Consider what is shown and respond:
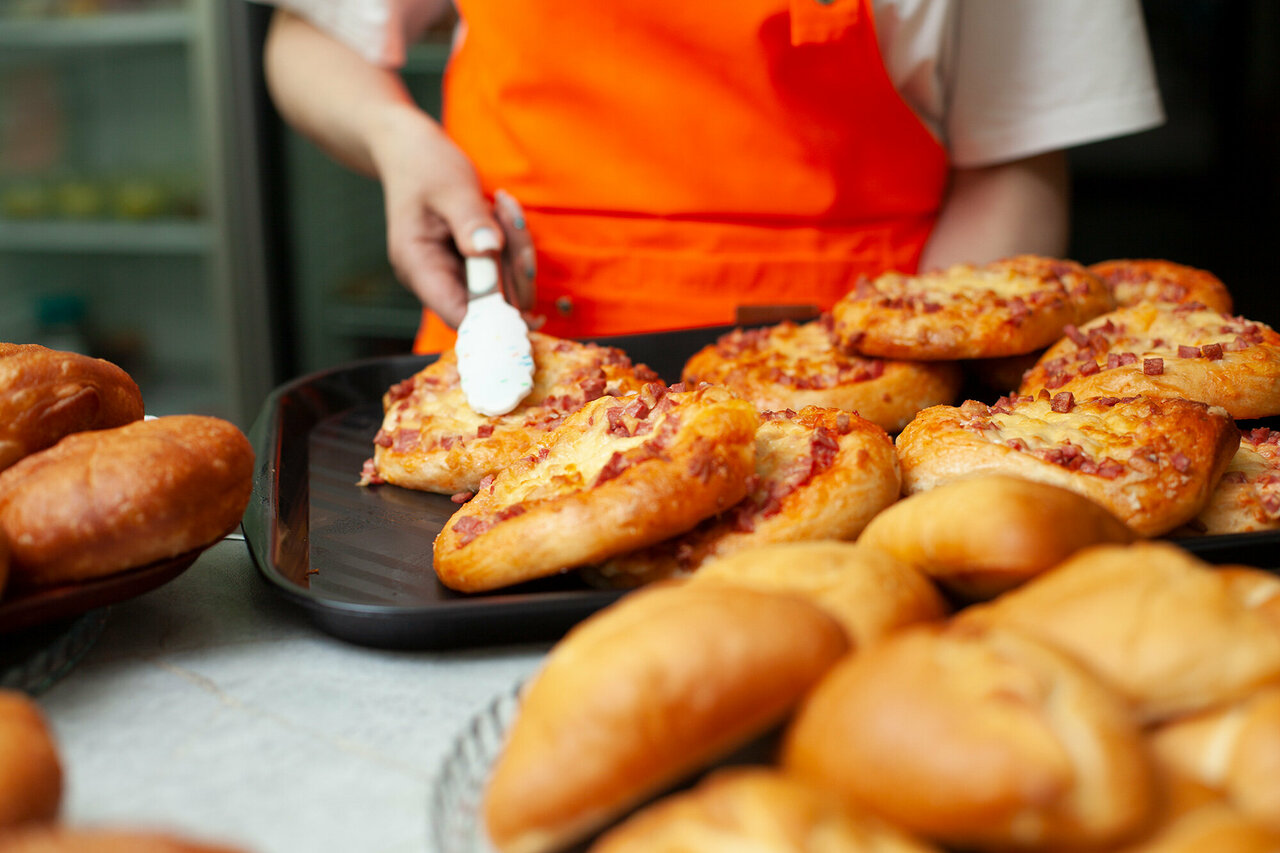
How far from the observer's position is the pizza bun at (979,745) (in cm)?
70

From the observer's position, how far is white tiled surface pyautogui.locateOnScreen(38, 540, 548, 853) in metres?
0.93

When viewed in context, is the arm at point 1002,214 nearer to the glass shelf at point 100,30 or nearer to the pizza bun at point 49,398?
the pizza bun at point 49,398

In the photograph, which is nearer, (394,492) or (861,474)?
(861,474)

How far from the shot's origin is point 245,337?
5.15m

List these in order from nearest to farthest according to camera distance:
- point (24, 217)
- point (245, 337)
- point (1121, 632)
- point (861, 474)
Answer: point (1121, 632)
point (861, 474)
point (245, 337)
point (24, 217)

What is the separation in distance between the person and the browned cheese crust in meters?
0.52

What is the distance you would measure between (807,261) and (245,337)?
334 cm

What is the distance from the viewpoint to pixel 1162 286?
2449mm

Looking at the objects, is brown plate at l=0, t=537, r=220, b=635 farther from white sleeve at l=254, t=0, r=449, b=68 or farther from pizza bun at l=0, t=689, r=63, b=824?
white sleeve at l=254, t=0, r=449, b=68

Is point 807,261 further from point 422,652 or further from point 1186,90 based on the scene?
point 1186,90

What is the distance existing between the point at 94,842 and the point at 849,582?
657mm

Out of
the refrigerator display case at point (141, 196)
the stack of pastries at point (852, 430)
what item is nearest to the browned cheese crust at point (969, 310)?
the stack of pastries at point (852, 430)

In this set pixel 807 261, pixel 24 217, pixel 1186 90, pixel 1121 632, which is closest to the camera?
pixel 1121 632

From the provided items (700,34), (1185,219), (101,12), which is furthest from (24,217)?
(1185,219)
